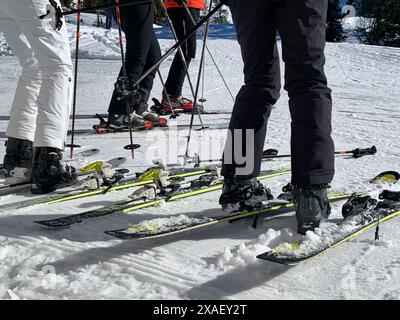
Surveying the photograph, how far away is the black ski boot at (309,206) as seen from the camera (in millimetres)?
2225

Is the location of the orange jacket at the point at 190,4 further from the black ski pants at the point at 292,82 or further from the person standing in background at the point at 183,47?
the black ski pants at the point at 292,82

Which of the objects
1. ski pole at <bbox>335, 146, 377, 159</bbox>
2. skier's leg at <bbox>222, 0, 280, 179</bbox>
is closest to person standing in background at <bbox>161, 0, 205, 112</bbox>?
ski pole at <bbox>335, 146, 377, 159</bbox>

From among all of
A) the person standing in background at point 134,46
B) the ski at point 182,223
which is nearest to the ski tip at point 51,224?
the ski at point 182,223

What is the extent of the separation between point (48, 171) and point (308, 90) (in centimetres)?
162

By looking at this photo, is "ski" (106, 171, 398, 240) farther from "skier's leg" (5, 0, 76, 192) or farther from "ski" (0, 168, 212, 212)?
"skier's leg" (5, 0, 76, 192)

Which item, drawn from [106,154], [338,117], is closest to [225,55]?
[338,117]

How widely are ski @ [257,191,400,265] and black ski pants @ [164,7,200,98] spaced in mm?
3671

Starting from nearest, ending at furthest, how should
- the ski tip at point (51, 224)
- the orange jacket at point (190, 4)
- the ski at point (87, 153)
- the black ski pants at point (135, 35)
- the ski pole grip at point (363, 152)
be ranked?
the ski tip at point (51, 224) < the ski pole grip at point (363, 152) < the ski at point (87, 153) < the black ski pants at point (135, 35) < the orange jacket at point (190, 4)

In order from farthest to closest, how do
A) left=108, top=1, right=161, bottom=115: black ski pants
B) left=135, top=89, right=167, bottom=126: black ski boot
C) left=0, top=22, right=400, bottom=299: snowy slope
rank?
1. left=135, top=89, right=167, bottom=126: black ski boot
2. left=108, top=1, right=161, bottom=115: black ski pants
3. left=0, top=22, right=400, bottom=299: snowy slope

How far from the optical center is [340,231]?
2.18 metres

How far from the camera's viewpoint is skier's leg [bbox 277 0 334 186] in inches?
86.3

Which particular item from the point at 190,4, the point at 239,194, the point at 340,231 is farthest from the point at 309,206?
the point at 190,4

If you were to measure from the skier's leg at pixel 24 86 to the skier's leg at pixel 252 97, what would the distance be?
4.90 ft

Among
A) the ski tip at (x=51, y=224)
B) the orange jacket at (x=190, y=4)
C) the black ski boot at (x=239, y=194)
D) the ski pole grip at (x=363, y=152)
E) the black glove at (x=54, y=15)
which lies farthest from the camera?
the orange jacket at (x=190, y=4)
